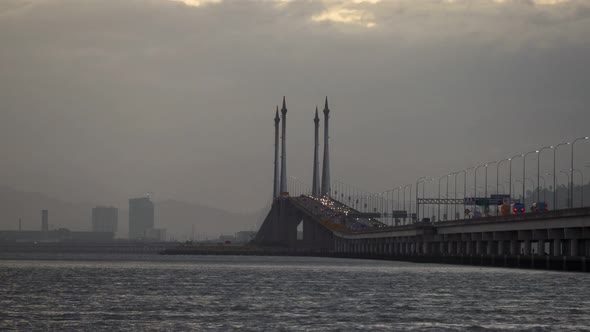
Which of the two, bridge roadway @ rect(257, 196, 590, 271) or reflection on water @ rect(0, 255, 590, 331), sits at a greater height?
bridge roadway @ rect(257, 196, 590, 271)

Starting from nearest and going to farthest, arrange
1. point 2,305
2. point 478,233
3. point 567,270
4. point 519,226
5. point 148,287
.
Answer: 1. point 2,305
2. point 148,287
3. point 567,270
4. point 519,226
5. point 478,233

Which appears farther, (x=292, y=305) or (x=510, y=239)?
(x=510, y=239)

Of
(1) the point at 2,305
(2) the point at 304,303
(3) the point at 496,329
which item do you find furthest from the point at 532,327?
(1) the point at 2,305

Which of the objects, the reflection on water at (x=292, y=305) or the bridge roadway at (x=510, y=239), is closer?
the reflection on water at (x=292, y=305)

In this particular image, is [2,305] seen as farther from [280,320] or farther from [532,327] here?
[532,327]

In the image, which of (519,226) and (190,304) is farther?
(519,226)

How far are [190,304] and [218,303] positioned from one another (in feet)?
5.67

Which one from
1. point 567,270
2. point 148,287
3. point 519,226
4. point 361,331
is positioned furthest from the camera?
point 519,226

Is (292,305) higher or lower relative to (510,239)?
lower

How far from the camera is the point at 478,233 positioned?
152m

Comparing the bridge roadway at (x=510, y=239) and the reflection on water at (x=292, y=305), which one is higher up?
the bridge roadway at (x=510, y=239)

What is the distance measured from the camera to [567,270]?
114m

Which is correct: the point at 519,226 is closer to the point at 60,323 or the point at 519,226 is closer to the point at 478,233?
the point at 478,233

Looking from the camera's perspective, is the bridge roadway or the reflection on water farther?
the bridge roadway
